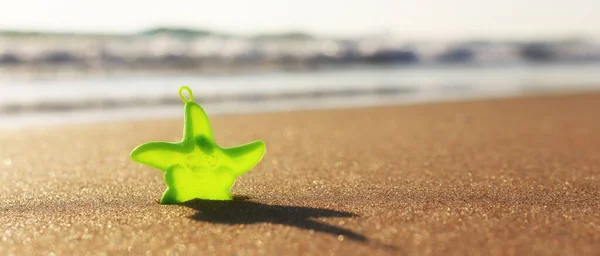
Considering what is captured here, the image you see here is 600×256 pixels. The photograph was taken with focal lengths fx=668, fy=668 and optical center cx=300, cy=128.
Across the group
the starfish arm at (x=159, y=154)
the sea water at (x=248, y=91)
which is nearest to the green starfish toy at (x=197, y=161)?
the starfish arm at (x=159, y=154)

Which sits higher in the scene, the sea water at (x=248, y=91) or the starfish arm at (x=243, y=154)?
the starfish arm at (x=243, y=154)

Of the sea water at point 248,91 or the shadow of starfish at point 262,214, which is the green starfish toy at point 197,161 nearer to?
the shadow of starfish at point 262,214

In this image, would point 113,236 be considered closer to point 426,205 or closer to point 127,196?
point 127,196

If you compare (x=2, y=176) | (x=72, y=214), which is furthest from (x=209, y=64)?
(x=72, y=214)

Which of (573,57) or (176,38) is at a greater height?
(176,38)

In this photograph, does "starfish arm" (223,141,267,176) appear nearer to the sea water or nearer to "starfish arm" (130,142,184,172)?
"starfish arm" (130,142,184,172)

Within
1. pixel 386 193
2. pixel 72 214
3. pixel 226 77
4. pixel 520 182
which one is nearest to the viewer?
pixel 72 214

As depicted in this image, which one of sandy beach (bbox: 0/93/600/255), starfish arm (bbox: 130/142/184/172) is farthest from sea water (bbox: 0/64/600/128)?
starfish arm (bbox: 130/142/184/172)
